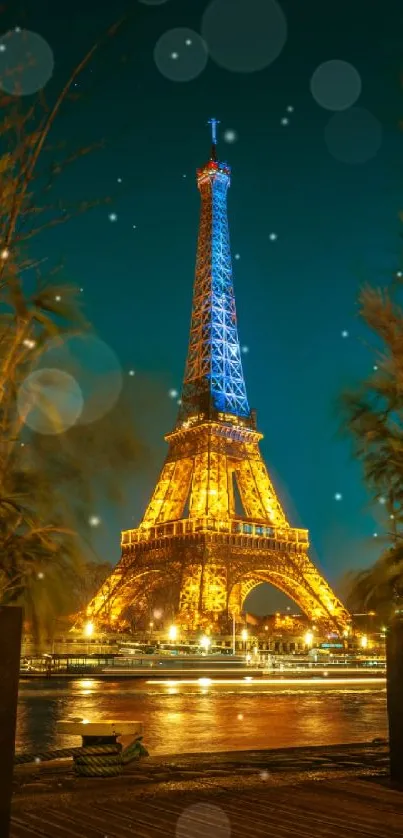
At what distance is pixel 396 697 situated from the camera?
8180mm

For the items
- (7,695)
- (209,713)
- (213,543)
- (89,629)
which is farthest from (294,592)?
(7,695)

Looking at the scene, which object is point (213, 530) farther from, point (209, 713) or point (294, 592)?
point (209, 713)

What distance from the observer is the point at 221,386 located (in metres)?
64.9

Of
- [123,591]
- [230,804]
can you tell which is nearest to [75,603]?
[230,804]

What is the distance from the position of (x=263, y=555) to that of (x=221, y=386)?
592 inches

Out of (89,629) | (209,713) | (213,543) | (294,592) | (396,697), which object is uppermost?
(213,543)

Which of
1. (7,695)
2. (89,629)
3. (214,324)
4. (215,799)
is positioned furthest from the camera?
(214,324)

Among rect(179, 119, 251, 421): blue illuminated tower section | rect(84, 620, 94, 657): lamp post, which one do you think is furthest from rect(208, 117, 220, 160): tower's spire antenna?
rect(84, 620, 94, 657): lamp post

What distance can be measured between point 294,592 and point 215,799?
53.5 metres

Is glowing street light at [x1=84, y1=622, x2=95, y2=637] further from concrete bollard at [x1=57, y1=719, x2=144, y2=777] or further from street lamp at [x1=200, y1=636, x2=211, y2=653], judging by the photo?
concrete bollard at [x1=57, y1=719, x2=144, y2=777]

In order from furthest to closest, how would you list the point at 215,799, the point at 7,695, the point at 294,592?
the point at 294,592
the point at 215,799
the point at 7,695

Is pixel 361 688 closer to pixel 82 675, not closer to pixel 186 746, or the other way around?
pixel 82 675

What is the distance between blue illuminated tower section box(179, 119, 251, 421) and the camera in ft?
211

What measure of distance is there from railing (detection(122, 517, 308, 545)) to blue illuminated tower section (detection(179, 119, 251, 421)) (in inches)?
369
